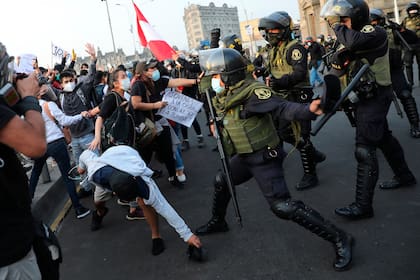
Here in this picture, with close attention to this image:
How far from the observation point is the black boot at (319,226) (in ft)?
9.92

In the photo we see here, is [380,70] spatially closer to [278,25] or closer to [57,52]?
[278,25]

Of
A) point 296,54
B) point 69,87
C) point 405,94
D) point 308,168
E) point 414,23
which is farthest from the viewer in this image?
point 414,23

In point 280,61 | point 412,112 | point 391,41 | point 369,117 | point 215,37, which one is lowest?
point 412,112

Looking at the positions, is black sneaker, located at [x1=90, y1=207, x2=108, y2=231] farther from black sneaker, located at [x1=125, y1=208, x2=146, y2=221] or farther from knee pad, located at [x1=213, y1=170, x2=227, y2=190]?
knee pad, located at [x1=213, y1=170, x2=227, y2=190]

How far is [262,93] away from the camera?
2.91 metres

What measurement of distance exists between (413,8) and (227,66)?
687 cm

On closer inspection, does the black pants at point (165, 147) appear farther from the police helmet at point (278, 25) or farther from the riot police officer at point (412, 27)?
the riot police officer at point (412, 27)

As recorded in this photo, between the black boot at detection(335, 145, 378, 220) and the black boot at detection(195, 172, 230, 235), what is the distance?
3.87 feet

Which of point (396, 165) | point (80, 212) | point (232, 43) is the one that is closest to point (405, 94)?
point (396, 165)

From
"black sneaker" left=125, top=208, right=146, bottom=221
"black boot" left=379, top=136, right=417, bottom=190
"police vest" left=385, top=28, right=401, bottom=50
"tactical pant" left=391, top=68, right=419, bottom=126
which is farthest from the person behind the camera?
"police vest" left=385, top=28, right=401, bottom=50

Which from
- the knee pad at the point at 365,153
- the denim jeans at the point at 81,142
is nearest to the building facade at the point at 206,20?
the denim jeans at the point at 81,142

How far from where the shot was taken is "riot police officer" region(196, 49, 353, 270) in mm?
3014

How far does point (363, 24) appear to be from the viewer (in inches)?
142

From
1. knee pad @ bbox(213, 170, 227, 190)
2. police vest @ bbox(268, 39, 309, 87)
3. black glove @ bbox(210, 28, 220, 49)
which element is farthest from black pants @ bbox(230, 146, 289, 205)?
black glove @ bbox(210, 28, 220, 49)
